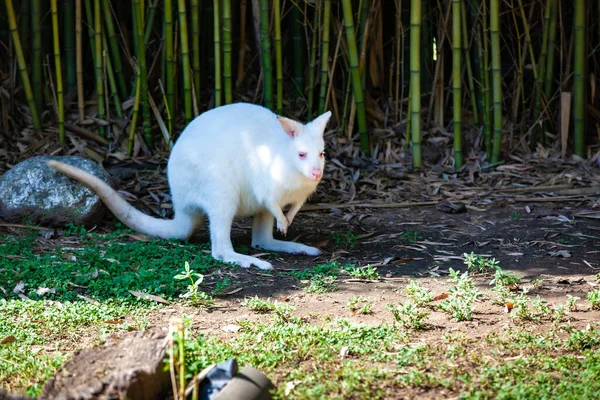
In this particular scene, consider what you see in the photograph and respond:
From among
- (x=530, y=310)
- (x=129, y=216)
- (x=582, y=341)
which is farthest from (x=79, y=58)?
(x=582, y=341)

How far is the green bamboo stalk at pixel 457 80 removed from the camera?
6.25m

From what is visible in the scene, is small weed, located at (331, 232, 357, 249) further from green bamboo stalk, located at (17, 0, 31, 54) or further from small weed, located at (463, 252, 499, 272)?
green bamboo stalk, located at (17, 0, 31, 54)

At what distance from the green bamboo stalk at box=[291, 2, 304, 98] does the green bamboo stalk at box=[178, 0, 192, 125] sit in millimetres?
925

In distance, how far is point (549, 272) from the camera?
14.6 feet

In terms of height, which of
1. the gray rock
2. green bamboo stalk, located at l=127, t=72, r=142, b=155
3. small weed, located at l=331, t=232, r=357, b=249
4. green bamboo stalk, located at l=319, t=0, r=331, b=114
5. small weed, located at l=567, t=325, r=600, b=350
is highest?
green bamboo stalk, located at l=319, t=0, r=331, b=114

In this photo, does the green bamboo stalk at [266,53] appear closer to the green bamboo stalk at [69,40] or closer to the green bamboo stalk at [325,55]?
the green bamboo stalk at [325,55]

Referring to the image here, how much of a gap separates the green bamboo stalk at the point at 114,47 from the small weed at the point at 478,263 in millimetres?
3373

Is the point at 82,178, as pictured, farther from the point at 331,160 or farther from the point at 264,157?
the point at 331,160

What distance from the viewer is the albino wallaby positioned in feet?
15.7

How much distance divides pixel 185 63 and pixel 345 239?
200 cm

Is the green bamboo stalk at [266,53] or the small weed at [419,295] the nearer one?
the small weed at [419,295]

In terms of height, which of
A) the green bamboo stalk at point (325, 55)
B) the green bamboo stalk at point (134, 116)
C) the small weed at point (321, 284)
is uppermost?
the green bamboo stalk at point (325, 55)

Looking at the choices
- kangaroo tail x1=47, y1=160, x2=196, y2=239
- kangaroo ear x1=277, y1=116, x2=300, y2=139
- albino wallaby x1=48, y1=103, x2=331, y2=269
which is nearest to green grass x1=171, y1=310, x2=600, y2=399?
albino wallaby x1=48, y1=103, x2=331, y2=269

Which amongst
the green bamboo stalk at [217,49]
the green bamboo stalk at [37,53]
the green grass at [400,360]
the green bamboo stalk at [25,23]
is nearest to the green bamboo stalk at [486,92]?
the green bamboo stalk at [217,49]
